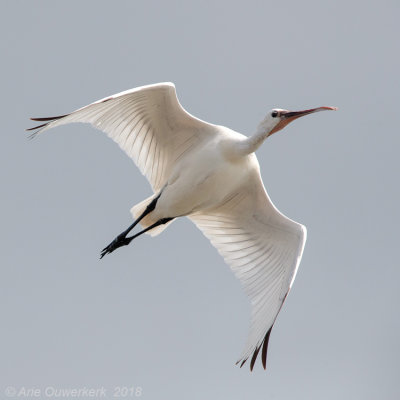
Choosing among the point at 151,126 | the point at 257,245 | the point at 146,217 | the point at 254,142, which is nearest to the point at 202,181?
the point at 254,142

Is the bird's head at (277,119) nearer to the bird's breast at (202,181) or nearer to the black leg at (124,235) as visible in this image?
the bird's breast at (202,181)

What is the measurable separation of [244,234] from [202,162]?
1764 millimetres

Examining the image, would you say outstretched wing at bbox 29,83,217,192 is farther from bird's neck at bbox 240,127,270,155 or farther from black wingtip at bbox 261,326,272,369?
black wingtip at bbox 261,326,272,369

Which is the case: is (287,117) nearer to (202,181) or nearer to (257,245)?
(202,181)

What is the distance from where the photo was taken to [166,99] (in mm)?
15859

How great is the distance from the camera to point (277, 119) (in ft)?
52.4

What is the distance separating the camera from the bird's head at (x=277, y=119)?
52.4 ft

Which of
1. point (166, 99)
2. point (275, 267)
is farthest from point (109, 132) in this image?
point (275, 267)

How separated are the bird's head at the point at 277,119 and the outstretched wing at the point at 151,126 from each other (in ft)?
2.93

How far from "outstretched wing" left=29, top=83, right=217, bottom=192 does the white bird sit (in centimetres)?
2

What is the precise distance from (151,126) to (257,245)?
2.74 metres

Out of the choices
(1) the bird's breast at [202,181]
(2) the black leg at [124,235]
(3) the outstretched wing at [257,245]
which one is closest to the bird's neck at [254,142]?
(1) the bird's breast at [202,181]

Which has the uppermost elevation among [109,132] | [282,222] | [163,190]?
[109,132]

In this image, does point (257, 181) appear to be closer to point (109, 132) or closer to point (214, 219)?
point (214, 219)
